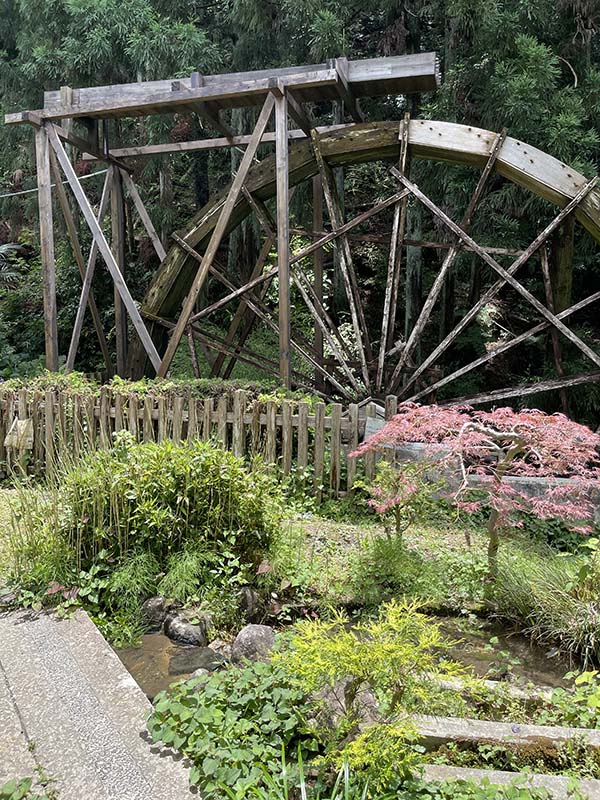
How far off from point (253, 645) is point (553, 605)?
5.16ft

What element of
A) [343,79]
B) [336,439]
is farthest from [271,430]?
[343,79]

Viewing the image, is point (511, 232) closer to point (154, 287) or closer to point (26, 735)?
point (154, 287)

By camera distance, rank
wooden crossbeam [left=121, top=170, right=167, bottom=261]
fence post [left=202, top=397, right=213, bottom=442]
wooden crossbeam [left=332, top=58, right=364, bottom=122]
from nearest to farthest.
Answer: fence post [left=202, top=397, right=213, bottom=442]
wooden crossbeam [left=332, top=58, right=364, bottom=122]
wooden crossbeam [left=121, top=170, right=167, bottom=261]

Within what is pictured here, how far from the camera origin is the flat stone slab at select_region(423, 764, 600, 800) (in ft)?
6.87

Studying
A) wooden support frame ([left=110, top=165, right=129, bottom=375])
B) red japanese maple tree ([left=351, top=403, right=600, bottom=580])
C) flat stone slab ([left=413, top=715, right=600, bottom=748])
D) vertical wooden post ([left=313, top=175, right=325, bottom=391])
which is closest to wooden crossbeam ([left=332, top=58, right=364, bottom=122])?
vertical wooden post ([left=313, top=175, right=325, bottom=391])

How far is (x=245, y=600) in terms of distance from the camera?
3600 mm

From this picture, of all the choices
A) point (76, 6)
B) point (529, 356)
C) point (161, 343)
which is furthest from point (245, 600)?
point (76, 6)

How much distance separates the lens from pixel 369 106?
35.6 ft

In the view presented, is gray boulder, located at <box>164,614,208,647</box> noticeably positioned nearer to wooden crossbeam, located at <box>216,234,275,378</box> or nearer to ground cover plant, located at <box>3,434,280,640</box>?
ground cover plant, located at <box>3,434,280,640</box>

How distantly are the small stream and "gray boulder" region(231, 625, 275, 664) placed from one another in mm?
132

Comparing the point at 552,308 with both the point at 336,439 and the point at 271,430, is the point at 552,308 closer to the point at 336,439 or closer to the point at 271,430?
the point at 336,439

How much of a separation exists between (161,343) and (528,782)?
827 cm

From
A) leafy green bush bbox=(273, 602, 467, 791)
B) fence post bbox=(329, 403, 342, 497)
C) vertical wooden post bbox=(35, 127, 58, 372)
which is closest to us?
leafy green bush bbox=(273, 602, 467, 791)

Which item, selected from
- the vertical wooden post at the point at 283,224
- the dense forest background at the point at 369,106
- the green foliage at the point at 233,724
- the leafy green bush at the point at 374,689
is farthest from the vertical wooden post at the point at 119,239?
the leafy green bush at the point at 374,689
